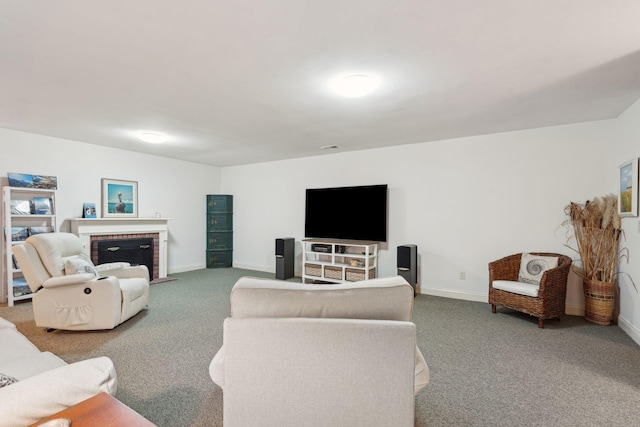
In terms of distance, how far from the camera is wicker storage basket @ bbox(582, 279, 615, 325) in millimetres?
3316

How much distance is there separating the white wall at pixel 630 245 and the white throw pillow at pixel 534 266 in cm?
62

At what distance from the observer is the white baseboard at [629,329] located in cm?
292

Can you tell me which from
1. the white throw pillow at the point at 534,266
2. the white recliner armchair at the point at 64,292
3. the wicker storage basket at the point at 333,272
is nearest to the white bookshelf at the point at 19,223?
the white recliner armchair at the point at 64,292

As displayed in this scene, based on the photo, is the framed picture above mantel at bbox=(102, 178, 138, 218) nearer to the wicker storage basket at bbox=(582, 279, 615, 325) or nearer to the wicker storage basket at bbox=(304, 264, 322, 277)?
the wicker storage basket at bbox=(304, 264, 322, 277)

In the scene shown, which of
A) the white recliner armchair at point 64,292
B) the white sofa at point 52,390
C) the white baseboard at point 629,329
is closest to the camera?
the white sofa at point 52,390

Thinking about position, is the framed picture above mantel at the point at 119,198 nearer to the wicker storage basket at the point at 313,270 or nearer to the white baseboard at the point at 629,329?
the wicker storage basket at the point at 313,270

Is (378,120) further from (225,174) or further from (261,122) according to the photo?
(225,174)

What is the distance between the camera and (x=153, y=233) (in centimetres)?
562

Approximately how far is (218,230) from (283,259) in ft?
6.61

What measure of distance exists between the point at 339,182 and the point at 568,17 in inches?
159

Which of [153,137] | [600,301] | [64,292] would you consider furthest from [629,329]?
[153,137]

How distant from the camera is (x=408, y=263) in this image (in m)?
4.48

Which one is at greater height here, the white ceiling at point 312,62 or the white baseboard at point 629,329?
the white ceiling at point 312,62

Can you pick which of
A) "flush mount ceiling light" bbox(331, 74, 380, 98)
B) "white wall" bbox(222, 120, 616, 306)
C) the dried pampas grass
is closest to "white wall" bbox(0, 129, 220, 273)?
"white wall" bbox(222, 120, 616, 306)
